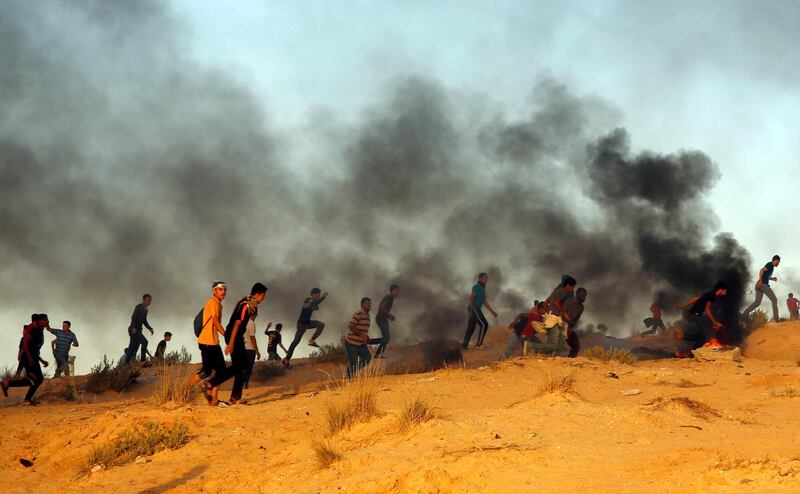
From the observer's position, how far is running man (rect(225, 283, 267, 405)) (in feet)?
32.8

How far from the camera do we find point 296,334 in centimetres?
1744

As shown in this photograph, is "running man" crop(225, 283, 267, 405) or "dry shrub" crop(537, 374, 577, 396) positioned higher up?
"running man" crop(225, 283, 267, 405)

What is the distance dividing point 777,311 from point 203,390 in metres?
15.0

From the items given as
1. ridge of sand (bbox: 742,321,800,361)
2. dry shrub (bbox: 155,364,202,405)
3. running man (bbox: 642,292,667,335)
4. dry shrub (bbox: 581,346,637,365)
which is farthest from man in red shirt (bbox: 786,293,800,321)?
dry shrub (bbox: 155,364,202,405)

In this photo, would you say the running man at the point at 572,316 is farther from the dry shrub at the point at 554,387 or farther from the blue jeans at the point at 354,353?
the dry shrub at the point at 554,387

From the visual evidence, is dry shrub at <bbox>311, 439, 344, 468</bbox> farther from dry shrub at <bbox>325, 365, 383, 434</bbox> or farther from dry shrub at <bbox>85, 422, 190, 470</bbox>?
dry shrub at <bbox>85, 422, 190, 470</bbox>

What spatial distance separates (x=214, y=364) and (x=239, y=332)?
519 millimetres

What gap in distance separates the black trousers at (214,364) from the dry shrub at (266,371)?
6.44 m

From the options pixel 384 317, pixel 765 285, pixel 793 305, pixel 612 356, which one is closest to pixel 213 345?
pixel 384 317

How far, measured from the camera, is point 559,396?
8672mm

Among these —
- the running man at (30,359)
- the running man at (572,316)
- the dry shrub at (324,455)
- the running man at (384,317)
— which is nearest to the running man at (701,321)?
the running man at (572,316)

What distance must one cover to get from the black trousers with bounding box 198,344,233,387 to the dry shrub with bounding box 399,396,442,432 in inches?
120

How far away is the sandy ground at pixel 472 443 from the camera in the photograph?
5.66 metres

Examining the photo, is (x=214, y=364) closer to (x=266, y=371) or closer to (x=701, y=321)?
(x=266, y=371)
